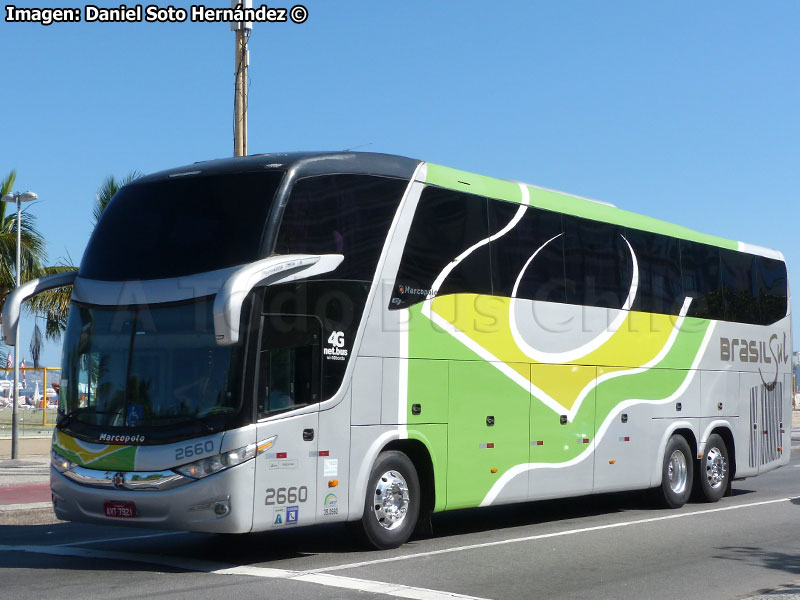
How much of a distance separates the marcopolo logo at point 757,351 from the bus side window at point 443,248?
6825 mm

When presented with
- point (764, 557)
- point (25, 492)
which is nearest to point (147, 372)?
point (764, 557)

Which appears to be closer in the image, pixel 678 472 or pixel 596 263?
pixel 596 263

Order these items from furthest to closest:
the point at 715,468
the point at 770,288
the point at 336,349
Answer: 1. the point at 770,288
2. the point at 715,468
3. the point at 336,349

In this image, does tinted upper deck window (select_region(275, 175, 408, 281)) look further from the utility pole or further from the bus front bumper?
the utility pole

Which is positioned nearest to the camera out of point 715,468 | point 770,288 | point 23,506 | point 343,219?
point 343,219

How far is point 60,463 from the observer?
1101 centimetres

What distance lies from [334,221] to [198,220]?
4.54 ft

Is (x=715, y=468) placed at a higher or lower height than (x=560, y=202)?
lower

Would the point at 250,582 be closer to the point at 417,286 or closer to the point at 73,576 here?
the point at 73,576

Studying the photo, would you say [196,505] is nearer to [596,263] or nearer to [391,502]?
[391,502]

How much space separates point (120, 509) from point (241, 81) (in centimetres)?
989

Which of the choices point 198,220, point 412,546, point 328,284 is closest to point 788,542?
point 412,546

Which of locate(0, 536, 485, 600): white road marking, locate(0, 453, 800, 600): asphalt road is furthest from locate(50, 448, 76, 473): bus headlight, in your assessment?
locate(0, 536, 485, 600): white road marking

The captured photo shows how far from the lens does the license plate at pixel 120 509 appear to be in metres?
10.3
